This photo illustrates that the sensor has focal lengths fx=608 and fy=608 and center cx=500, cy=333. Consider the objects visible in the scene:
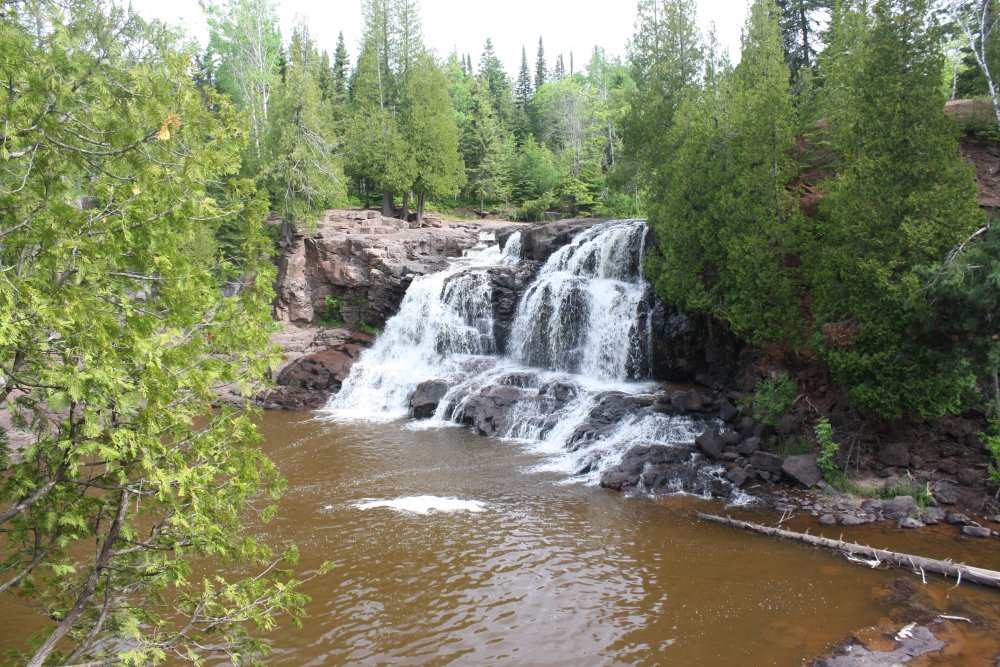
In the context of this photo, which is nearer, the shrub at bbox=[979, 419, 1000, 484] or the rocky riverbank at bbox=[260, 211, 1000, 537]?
the shrub at bbox=[979, 419, 1000, 484]

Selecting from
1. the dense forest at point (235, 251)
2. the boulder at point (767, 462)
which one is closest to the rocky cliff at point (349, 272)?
the dense forest at point (235, 251)

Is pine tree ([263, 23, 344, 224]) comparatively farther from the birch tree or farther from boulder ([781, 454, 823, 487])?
boulder ([781, 454, 823, 487])

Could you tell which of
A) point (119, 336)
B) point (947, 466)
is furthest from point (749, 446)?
point (119, 336)

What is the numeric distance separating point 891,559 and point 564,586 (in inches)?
186

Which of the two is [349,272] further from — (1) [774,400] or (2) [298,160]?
(1) [774,400]

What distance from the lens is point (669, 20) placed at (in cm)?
2423

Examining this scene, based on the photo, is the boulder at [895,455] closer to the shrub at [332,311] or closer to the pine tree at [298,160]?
the shrub at [332,311]

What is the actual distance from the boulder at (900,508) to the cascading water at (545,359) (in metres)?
4.27

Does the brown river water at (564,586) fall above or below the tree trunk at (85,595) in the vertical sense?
below

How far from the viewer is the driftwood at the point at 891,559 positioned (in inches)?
316

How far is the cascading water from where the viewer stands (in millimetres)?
15125

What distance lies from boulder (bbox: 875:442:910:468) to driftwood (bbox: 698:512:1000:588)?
114 inches

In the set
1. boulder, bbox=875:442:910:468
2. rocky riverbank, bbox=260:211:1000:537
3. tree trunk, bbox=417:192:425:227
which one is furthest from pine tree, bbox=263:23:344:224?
boulder, bbox=875:442:910:468

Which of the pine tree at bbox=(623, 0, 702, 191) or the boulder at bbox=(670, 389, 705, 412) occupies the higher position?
the pine tree at bbox=(623, 0, 702, 191)
